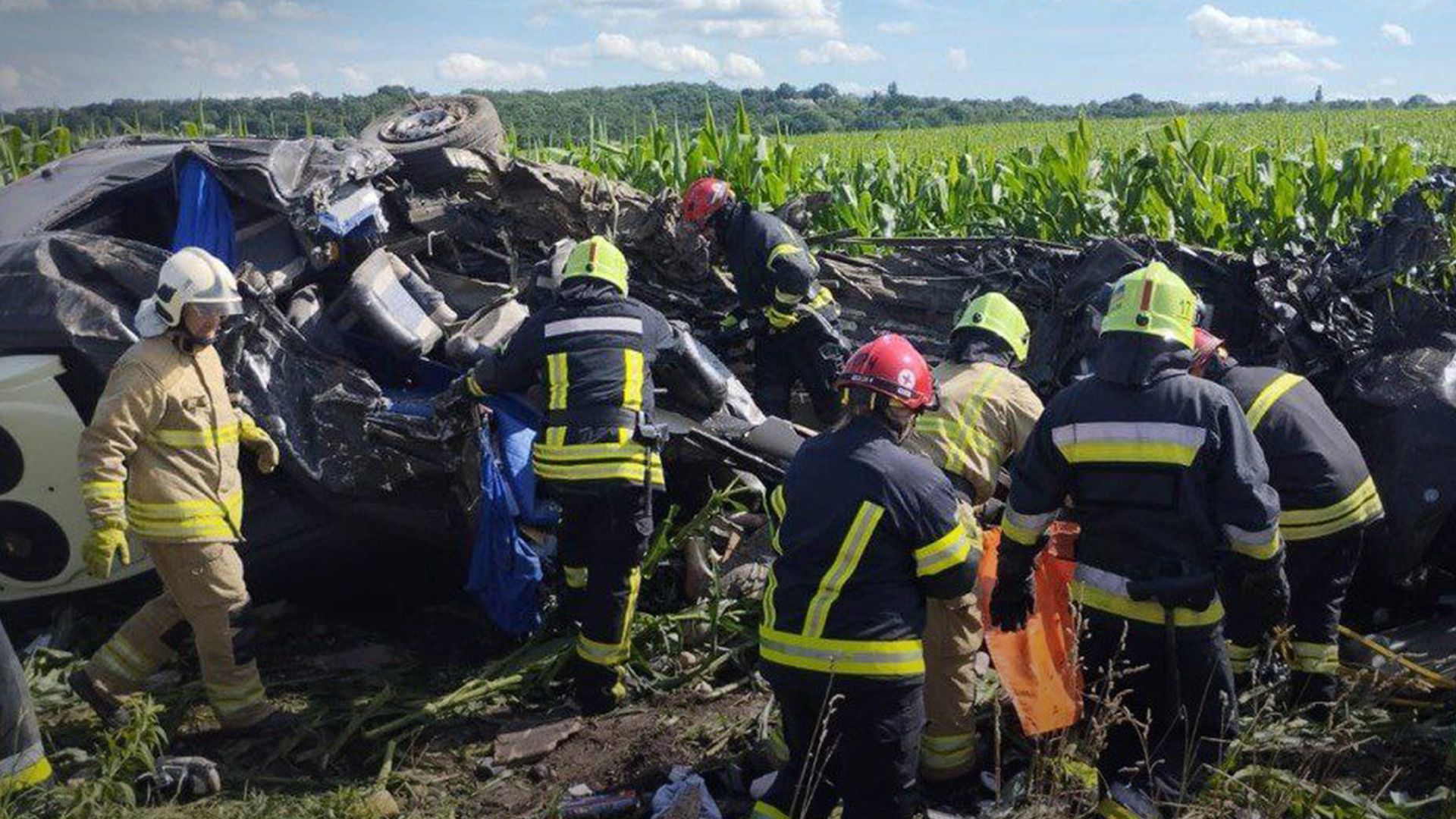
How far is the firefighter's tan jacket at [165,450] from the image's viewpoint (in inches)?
179

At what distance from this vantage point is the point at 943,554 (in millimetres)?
3736

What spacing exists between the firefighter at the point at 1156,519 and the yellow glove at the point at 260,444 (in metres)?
2.92

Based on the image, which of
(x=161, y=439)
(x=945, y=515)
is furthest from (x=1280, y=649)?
(x=161, y=439)

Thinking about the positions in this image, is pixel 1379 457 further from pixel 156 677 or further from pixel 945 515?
pixel 156 677

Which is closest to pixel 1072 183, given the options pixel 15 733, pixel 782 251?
pixel 782 251

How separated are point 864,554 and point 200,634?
2683mm

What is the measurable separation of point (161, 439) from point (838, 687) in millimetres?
2688

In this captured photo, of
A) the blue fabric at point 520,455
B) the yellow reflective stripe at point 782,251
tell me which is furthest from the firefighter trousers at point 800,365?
the blue fabric at point 520,455

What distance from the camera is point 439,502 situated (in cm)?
574

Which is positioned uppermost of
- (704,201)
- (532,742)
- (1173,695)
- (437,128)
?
(437,128)

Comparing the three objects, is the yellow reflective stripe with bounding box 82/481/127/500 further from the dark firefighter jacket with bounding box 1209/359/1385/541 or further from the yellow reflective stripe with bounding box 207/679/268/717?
the dark firefighter jacket with bounding box 1209/359/1385/541

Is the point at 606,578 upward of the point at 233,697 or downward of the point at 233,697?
upward

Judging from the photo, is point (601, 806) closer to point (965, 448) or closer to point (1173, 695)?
point (965, 448)

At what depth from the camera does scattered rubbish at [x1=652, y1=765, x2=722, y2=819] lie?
412 cm
